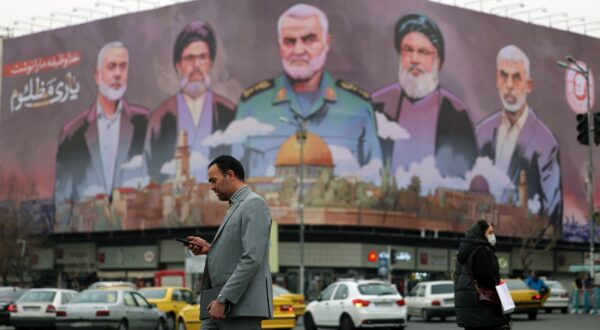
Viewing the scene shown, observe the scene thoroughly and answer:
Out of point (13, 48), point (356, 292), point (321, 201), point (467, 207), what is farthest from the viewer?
point (13, 48)

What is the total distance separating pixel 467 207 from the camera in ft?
263

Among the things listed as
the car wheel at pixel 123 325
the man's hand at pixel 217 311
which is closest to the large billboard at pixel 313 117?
the car wheel at pixel 123 325

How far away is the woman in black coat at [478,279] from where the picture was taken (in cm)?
1003

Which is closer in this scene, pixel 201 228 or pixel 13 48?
pixel 201 228

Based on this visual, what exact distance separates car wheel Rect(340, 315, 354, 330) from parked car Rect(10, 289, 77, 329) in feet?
23.8

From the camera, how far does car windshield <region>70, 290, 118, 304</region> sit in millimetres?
24938

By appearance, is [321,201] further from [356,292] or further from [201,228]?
[356,292]

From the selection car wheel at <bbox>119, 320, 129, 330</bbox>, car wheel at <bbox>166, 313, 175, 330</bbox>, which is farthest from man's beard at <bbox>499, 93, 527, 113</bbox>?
car wheel at <bbox>119, 320, 129, 330</bbox>

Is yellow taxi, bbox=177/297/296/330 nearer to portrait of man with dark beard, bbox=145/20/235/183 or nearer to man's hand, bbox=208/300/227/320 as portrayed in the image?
man's hand, bbox=208/300/227/320

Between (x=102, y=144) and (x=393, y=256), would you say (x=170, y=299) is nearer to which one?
(x=393, y=256)

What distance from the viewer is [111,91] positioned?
8325 centimetres

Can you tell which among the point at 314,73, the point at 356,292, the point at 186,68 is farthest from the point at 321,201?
the point at 356,292

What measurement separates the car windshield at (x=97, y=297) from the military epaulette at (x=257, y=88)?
164ft

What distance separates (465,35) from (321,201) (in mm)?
17650
